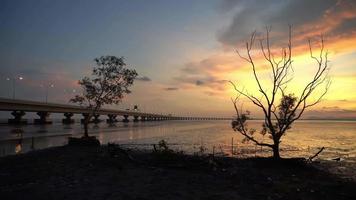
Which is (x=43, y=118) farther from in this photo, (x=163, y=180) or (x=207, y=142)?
(x=163, y=180)

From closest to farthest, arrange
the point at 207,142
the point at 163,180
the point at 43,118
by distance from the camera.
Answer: the point at 163,180
the point at 207,142
the point at 43,118

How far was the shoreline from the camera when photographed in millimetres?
15438

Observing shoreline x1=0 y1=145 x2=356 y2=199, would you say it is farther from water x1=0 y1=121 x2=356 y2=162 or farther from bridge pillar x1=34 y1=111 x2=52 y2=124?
A: bridge pillar x1=34 y1=111 x2=52 y2=124

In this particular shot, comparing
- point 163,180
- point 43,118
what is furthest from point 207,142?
point 43,118

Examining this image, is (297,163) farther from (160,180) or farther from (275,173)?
(160,180)

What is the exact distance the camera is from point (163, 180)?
1830cm

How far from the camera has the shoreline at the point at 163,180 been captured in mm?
15438

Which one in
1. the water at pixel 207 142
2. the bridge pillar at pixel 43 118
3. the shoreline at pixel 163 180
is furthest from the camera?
the bridge pillar at pixel 43 118

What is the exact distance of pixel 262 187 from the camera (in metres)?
17.3

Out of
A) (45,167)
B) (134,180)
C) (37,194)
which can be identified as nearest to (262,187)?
(134,180)

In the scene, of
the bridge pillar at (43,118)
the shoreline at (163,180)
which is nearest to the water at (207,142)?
the shoreline at (163,180)

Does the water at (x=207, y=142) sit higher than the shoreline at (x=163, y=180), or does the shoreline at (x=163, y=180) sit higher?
the shoreline at (x=163, y=180)

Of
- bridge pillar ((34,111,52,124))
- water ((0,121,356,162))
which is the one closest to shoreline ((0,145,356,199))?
water ((0,121,356,162))

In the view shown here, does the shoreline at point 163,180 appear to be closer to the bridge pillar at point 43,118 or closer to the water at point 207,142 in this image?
the water at point 207,142
